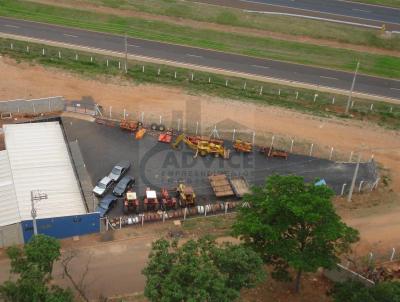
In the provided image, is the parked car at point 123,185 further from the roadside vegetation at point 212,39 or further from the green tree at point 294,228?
the roadside vegetation at point 212,39

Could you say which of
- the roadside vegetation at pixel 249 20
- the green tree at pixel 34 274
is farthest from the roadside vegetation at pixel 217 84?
the green tree at pixel 34 274

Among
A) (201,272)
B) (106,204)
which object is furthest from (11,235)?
(201,272)

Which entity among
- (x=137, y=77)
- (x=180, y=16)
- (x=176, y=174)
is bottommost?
(x=176, y=174)

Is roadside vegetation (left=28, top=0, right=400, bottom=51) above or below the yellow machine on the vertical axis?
above

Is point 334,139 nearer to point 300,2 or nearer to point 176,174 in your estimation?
point 176,174

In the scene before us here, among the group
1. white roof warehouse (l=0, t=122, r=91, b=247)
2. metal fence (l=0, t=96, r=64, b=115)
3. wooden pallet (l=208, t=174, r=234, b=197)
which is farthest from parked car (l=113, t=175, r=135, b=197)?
metal fence (l=0, t=96, r=64, b=115)

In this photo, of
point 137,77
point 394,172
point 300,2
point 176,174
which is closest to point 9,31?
point 137,77

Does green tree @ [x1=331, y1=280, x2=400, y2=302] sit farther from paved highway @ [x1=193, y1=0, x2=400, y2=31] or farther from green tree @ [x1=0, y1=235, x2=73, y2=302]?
paved highway @ [x1=193, y1=0, x2=400, y2=31]
